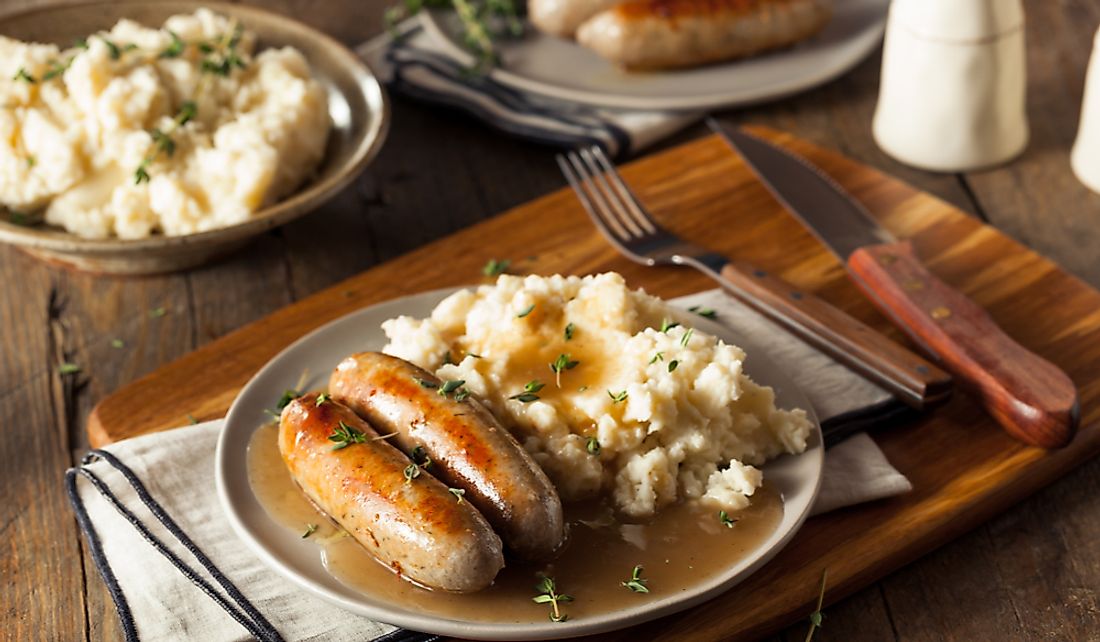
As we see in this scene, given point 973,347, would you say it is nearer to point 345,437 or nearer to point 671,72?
point 345,437

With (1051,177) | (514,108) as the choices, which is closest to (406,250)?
(514,108)

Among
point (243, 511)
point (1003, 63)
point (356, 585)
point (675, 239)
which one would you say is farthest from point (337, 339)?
point (1003, 63)

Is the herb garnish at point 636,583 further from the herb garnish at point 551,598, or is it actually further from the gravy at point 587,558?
the herb garnish at point 551,598

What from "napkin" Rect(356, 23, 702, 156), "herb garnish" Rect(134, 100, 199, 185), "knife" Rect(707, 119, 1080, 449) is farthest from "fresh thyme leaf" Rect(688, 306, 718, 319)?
"herb garnish" Rect(134, 100, 199, 185)

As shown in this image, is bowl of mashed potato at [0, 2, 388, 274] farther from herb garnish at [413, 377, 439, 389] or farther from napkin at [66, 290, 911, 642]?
herb garnish at [413, 377, 439, 389]

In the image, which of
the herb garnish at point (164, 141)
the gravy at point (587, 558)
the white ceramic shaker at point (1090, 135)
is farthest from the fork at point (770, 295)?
the white ceramic shaker at point (1090, 135)

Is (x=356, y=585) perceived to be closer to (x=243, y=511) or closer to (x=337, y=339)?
(x=243, y=511)
